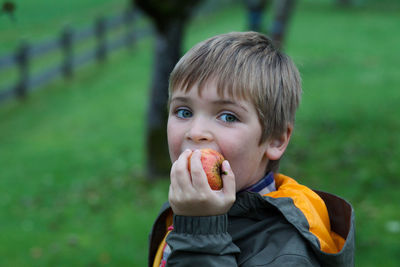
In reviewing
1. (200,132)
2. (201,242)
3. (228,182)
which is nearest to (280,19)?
(200,132)

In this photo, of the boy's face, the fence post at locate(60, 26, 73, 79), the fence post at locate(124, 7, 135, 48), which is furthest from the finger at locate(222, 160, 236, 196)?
the fence post at locate(124, 7, 135, 48)

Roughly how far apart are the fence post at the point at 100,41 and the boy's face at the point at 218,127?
16.5 metres

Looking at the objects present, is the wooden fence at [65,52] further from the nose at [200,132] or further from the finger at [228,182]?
the finger at [228,182]

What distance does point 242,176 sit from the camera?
1.99 meters

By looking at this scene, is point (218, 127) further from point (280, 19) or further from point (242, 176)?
point (280, 19)

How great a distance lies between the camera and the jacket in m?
1.75

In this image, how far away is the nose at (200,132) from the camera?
1.89 meters

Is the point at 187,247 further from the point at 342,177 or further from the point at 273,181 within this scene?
the point at 342,177

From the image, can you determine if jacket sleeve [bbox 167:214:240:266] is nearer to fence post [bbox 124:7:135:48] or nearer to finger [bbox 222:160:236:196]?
finger [bbox 222:160:236:196]

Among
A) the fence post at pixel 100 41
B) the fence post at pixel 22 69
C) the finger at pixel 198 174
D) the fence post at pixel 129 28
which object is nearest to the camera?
the finger at pixel 198 174

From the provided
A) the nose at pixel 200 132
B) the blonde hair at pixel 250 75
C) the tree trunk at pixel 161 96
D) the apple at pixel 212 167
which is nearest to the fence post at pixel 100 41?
the tree trunk at pixel 161 96

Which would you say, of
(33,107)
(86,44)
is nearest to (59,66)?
(33,107)

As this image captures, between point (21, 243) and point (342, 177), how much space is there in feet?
12.0

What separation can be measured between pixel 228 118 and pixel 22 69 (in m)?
12.9
